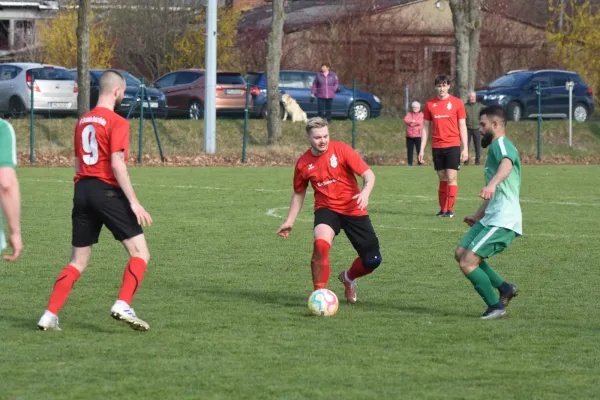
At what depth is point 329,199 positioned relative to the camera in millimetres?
9031

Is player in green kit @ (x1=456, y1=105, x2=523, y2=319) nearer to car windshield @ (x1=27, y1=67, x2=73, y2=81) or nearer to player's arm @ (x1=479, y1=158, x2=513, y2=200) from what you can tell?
player's arm @ (x1=479, y1=158, x2=513, y2=200)

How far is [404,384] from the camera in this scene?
6391mm

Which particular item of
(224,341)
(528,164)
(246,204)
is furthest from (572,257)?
(528,164)

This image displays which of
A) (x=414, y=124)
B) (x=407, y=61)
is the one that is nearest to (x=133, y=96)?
(x=414, y=124)

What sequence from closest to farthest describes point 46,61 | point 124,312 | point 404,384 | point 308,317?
point 404,384 < point 124,312 < point 308,317 < point 46,61

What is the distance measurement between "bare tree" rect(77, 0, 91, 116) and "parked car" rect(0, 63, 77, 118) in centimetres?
143

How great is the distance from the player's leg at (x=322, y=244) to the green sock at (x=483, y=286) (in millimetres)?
1117

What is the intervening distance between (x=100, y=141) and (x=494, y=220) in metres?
2.90

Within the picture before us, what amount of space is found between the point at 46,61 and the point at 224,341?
1632 inches

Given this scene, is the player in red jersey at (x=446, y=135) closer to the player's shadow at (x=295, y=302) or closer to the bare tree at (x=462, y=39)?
the player's shadow at (x=295, y=302)

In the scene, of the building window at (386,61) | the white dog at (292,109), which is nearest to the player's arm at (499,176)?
the white dog at (292,109)

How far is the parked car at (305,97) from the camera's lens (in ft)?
113

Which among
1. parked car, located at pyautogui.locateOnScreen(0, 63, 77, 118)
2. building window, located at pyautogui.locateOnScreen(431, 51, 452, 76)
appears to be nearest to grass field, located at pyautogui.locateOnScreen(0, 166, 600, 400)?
parked car, located at pyautogui.locateOnScreen(0, 63, 77, 118)

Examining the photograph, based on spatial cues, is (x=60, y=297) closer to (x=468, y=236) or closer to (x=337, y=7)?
(x=468, y=236)
